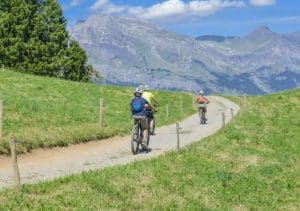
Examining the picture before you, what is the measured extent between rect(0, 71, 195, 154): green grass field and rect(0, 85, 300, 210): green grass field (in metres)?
6.06

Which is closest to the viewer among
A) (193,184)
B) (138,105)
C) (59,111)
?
(193,184)

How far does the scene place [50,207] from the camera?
635 inches

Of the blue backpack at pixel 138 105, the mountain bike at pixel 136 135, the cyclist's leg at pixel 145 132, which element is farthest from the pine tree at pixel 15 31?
the blue backpack at pixel 138 105

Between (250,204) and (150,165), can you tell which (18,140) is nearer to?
(150,165)

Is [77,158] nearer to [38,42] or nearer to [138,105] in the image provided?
[138,105]

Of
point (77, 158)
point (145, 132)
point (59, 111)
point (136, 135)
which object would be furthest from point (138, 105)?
point (59, 111)

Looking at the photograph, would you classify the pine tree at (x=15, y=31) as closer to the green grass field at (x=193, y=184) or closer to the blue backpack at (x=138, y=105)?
the green grass field at (x=193, y=184)

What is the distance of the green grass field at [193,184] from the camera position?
17.3 metres

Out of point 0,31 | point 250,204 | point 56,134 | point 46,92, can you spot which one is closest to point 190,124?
point 46,92

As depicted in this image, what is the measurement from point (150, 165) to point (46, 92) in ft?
115

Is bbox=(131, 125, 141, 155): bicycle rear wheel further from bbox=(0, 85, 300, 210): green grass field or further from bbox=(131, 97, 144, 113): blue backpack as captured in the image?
bbox=(0, 85, 300, 210): green grass field

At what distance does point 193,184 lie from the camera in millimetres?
21422

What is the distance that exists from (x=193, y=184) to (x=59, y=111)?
887 inches

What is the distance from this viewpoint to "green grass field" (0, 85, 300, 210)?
17.3 meters
